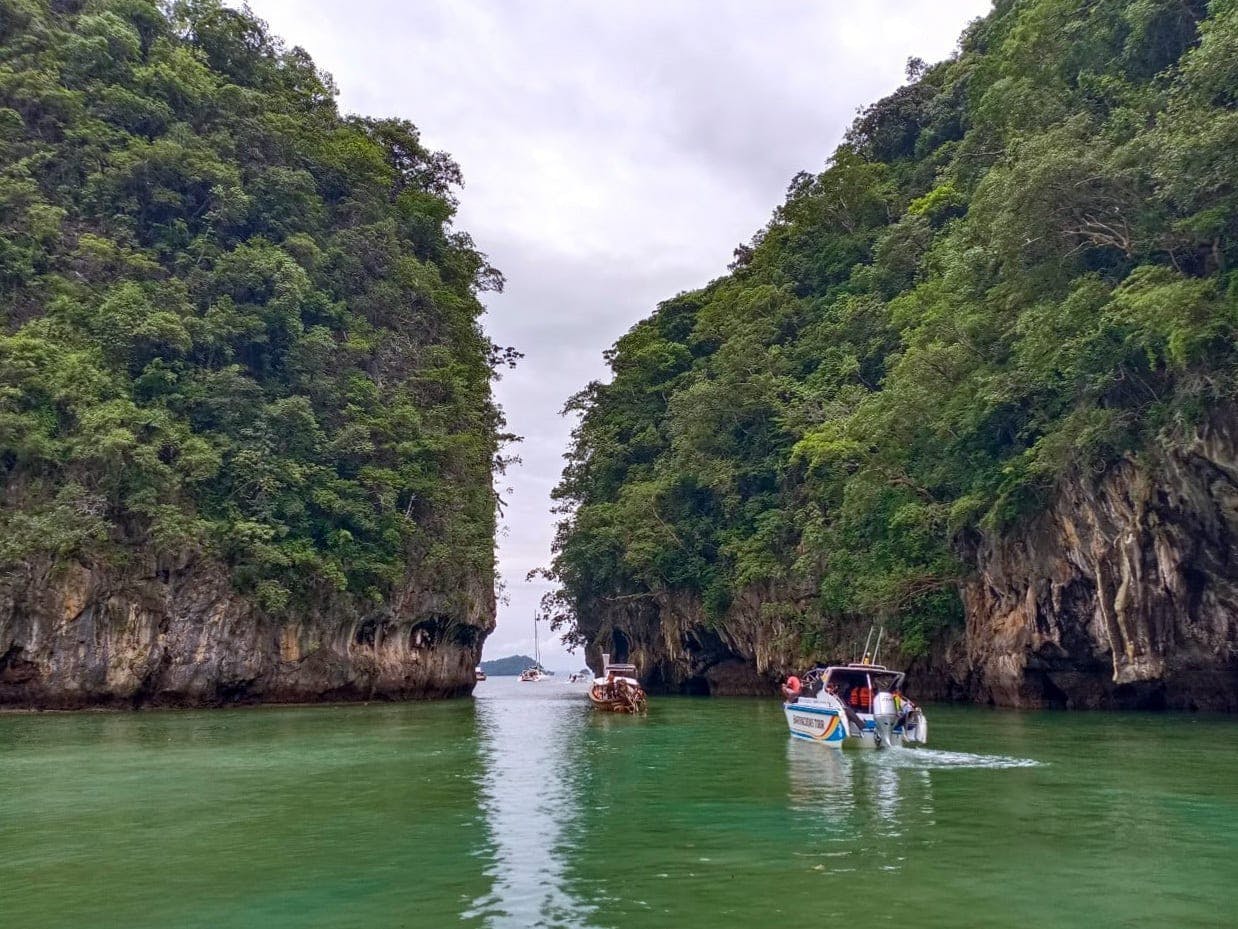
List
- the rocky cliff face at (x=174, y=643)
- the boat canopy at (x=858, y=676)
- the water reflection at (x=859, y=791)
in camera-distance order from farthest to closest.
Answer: the rocky cliff face at (x=174, y=643)
the boat canopy at (x=858, y=676)
the water reflection at (x=859, y=791)

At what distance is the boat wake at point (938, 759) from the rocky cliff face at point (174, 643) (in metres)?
21.8

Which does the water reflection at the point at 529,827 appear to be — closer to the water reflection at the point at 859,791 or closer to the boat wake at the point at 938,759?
the water reflection at the point at 859,791

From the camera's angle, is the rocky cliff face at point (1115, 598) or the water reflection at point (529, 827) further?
the rocky cliff face at point (1115, 598)

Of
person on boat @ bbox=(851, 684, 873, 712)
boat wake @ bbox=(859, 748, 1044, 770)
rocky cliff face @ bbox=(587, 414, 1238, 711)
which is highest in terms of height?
rocky cliff face @ bbox=(587, 414, 1238, 711)

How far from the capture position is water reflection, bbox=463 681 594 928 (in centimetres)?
655

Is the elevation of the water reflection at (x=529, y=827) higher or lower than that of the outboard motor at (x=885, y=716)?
lower

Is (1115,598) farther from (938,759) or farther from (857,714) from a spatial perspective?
(938,759)

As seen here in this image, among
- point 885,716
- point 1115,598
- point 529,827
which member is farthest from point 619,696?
point 529,827

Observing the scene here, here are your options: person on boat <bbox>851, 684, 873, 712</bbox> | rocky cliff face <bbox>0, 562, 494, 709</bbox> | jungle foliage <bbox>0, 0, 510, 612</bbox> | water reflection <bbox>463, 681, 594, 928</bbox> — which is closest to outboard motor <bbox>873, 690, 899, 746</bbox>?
person on boat <bbox>851, 684, 873, 712</bbox>

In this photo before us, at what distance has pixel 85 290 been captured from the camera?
30812mm

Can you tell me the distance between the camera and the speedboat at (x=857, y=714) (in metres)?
16.8

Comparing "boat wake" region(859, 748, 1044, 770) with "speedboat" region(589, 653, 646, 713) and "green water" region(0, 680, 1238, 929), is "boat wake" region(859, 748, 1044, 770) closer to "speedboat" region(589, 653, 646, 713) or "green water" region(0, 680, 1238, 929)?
"green water" region(0, 680, 1238, 929)

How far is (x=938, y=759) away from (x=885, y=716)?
79.9 inches

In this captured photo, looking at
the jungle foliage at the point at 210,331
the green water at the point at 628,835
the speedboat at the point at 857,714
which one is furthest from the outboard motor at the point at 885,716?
the jungle foliage at the point at 210,331
